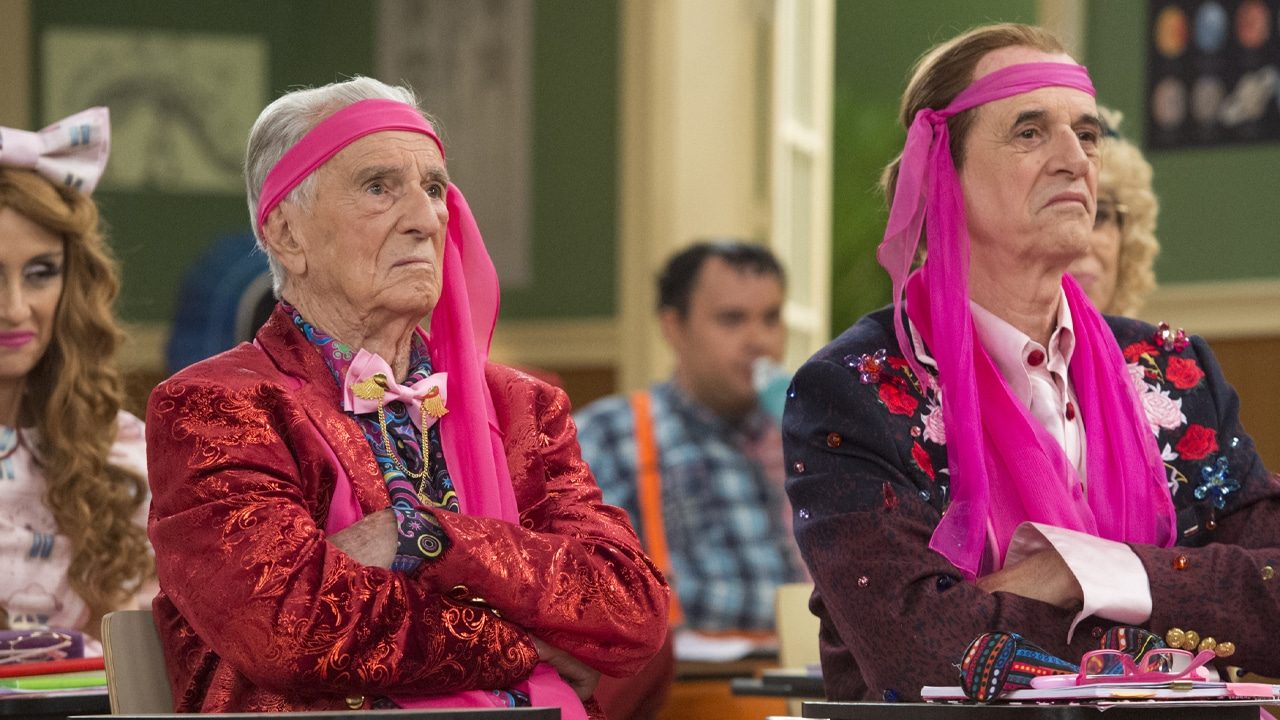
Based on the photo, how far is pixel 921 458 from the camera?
2773 millimetres

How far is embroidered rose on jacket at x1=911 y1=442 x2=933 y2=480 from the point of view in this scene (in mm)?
2764

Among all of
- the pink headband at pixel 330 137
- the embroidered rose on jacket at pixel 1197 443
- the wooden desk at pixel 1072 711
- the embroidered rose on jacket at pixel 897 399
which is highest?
the pink headband at pixel 330 137

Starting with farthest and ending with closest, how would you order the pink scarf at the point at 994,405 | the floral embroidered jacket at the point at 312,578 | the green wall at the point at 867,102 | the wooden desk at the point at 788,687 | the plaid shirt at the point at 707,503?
the green wall at the point at 867,102 → the plaid shirt at the point at 707,503 → the wooden desk at the point at 788,687 → the pink scarf at the point at 994,405 → the floral embroidered jacket at the point at 312,578

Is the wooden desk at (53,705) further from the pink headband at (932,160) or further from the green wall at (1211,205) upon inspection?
the green wall at (1211,205)

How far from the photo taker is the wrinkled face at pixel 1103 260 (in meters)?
3.64

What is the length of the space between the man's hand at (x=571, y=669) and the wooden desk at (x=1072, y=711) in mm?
520

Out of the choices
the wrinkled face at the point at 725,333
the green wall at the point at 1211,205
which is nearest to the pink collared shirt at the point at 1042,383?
the wrinkled face at the point at 725,333

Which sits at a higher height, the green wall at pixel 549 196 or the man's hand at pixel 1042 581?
the man's hand at pixel 1042 581

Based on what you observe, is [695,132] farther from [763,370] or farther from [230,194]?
[230,194]

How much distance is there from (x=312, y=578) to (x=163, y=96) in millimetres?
8143

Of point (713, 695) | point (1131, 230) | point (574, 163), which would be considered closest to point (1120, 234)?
point (1131, 230)

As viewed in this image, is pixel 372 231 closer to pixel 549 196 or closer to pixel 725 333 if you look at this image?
pixel 725 333

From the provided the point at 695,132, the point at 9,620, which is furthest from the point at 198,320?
the point at 695,132

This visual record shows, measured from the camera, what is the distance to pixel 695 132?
26.0ft
